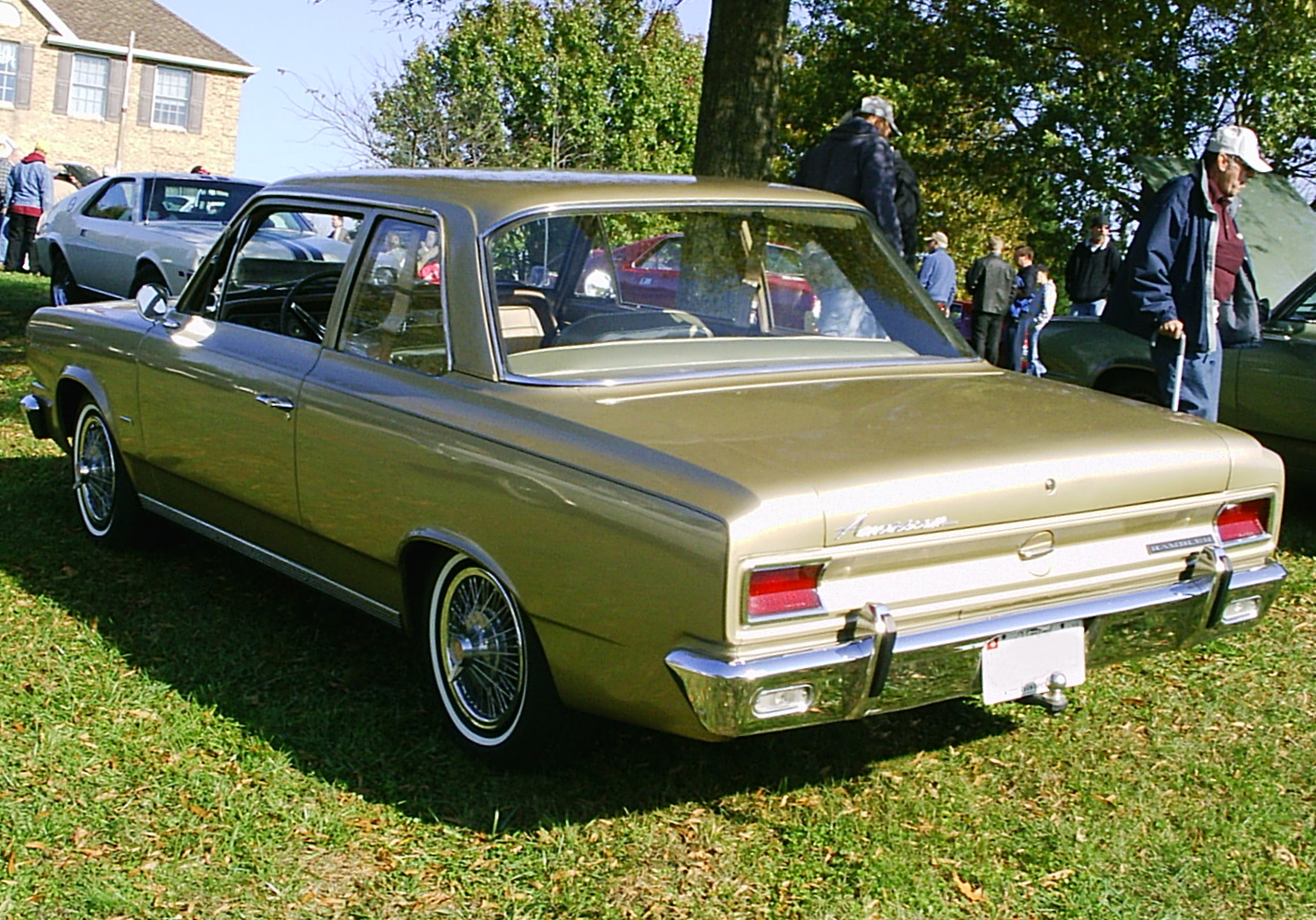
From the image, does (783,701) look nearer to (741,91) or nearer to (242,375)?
(242,375)

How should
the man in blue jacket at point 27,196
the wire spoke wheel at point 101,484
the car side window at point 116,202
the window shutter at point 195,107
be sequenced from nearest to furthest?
the wire spoke wheel at point 101,484 < the car side window at point 116,202 < the man in blue jacket at point 27,196 < the window shutter at point 195,107

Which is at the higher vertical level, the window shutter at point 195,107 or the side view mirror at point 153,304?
the window shutter at point 195,107

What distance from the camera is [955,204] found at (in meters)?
33.7

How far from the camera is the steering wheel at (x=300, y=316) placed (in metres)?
5.07

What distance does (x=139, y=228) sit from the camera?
12.8 m

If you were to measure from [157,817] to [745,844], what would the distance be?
1494 mm

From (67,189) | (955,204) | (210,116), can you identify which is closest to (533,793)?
(955,204)

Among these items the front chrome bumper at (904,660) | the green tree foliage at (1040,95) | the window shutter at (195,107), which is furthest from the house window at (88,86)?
the front chrome bumper at (904,660)

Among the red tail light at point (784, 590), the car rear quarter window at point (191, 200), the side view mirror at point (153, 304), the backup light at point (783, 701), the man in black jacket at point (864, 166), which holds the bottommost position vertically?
the backup light at point (783, 701)

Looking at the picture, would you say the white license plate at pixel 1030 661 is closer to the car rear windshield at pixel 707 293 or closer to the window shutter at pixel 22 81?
the car rear windshield at pixel 707 293

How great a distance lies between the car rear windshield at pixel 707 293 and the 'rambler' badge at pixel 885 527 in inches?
39.7

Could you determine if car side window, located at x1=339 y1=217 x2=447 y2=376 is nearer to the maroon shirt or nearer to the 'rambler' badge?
the 'rambler' badge

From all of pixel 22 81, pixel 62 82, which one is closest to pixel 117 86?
pixel 62 82

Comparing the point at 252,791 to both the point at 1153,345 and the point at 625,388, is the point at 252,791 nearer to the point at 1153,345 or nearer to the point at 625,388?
the point at 625,388
